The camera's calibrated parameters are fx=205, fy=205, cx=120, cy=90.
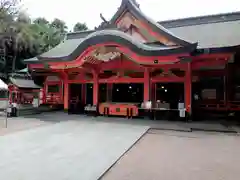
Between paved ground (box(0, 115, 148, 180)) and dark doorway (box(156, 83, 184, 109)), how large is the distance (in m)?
3.70

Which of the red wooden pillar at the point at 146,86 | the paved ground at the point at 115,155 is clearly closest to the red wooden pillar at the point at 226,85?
the red wooden pillar at the point at 146,86

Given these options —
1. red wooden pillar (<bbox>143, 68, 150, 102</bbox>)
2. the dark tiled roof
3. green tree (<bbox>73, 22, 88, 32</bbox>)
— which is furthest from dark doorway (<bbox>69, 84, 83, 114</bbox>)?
green tree (<bbox>73, 22, 88, 32</bbox>)

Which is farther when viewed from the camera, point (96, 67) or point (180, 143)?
point (96, 67)

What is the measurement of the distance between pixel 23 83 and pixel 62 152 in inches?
425

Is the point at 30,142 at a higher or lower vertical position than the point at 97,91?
lower

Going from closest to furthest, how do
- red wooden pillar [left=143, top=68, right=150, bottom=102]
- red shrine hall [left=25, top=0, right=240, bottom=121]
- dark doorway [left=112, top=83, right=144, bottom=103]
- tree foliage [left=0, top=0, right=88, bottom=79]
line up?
red shrine hall [left=25, top=0, right=240, bottom=121]
red wooden pillar [left=143, top=68, right=150, bottom=102]
dark doorway [left=112, top=83, right=144, bottom=103]
tree foliage [left=0, top=0, right=88, bottom=79]

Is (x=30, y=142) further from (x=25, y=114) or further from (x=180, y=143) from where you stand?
(x=25, y=114)

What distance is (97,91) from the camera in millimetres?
11227

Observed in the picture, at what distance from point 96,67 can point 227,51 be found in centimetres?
640

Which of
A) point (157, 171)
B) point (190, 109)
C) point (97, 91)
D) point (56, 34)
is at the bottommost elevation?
point (157, 171)

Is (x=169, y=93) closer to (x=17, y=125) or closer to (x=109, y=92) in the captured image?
(x=109, y=92)

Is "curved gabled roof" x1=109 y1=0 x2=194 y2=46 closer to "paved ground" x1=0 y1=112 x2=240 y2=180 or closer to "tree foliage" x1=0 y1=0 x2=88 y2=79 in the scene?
"paved ground" x1=0 y1=112 x2=240 y2=180

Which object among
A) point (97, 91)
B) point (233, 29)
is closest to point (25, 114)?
point (97, 91)

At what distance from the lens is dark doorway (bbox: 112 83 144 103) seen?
11.4 m
